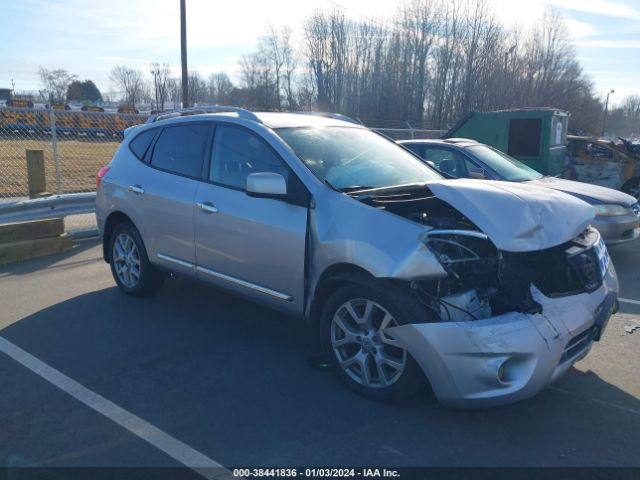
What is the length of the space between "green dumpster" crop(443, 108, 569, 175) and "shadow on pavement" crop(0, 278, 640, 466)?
27.8 feet

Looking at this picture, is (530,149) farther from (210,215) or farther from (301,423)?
(301,423)

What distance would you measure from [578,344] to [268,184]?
7.50ft

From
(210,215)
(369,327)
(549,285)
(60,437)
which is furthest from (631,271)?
(60,437)

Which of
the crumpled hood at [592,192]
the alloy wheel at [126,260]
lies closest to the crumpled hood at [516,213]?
the alloy wheel at [126,260]

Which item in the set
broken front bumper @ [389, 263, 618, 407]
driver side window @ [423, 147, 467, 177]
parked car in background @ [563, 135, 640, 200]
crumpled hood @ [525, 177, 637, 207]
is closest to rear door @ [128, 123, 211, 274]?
broken front bumper @ [389, 263, 618, 407]

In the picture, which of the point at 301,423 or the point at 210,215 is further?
the point at 210,215

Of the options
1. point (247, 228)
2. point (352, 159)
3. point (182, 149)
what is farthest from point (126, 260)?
point (352, 159)

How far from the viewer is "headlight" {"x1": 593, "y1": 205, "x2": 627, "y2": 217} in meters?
7.31

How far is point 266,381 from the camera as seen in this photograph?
13.3 feet

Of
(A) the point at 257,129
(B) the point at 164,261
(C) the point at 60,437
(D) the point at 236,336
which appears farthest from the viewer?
(B) the point at 164,261

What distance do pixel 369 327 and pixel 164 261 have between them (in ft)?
8.09

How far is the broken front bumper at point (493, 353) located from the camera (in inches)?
124

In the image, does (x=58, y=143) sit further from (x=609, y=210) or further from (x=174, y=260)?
(x=609, y=210)

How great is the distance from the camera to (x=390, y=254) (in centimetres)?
346
